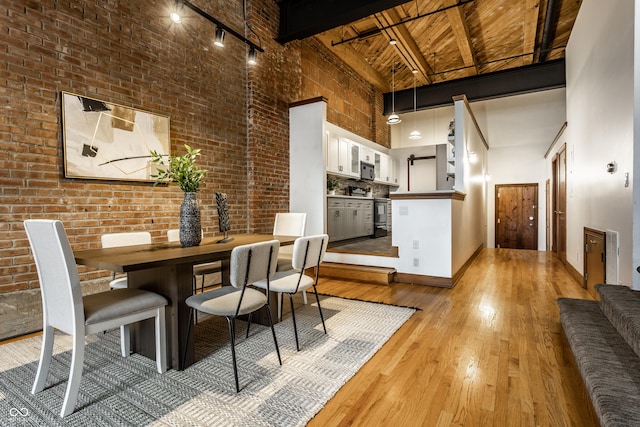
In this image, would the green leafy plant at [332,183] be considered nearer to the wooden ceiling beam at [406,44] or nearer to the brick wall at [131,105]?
the brick wall at [131,105]

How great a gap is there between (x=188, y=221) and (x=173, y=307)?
66 centimetres

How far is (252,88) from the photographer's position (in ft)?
15.6

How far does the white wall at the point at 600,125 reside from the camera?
2.59 m

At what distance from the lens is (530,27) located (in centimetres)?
564

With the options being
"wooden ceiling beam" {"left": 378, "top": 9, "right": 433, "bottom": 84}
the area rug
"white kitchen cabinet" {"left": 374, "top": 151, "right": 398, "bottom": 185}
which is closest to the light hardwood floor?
the area rug

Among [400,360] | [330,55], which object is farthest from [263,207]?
[330,55]

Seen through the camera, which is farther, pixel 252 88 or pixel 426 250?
pixel 252 88

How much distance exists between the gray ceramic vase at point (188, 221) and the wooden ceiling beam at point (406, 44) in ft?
14.3

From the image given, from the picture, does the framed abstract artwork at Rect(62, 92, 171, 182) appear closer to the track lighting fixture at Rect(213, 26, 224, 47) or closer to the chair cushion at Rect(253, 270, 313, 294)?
the track lighting fixture at Rect(213, 26, 224, 47)

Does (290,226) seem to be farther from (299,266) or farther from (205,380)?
(205,380)

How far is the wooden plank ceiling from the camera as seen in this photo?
16.9 feet

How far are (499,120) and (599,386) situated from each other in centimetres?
885

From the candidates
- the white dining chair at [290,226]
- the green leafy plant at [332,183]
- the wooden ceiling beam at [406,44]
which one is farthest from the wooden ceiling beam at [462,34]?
the white dining chair at [290,226]

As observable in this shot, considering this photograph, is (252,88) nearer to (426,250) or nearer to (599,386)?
(426,250)
